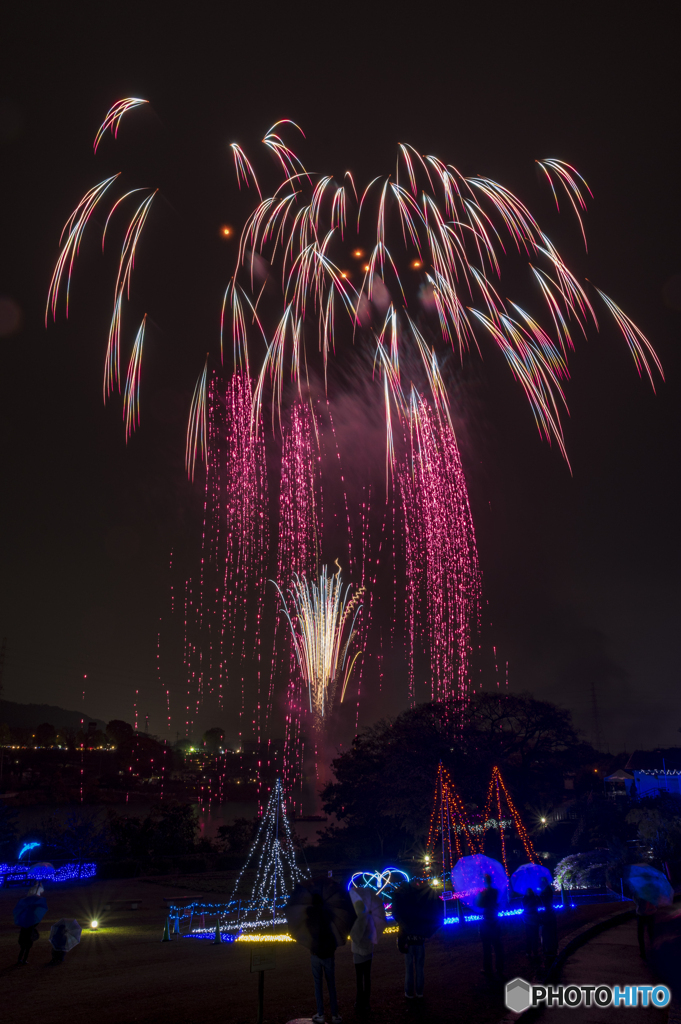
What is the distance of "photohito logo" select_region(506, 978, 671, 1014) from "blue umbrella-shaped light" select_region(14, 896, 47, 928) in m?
7.41

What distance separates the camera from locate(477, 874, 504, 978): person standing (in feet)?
30.1

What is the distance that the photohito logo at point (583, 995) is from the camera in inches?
323

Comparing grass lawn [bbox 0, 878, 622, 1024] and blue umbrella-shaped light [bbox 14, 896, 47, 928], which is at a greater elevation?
blue umbrella-shaped light [bbox 14, 896, 47, 928]

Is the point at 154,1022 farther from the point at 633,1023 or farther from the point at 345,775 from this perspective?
the point at 345,775

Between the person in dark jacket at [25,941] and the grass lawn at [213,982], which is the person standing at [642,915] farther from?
the person in dark jacket at [25,941]

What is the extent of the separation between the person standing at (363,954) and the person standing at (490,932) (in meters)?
2.10

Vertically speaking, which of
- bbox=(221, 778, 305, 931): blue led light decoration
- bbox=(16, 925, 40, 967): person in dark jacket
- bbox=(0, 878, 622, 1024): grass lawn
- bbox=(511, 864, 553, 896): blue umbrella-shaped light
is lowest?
bbox=(221, 778, 305, 931): blue led light decoration

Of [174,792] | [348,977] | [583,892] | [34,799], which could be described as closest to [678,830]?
[583,892]

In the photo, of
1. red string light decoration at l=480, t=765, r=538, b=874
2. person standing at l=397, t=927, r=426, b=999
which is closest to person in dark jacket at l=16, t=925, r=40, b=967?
person standing at l=397, t=927, r=426, b=999

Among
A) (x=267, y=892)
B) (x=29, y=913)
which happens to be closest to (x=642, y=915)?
(x=29, y=913)

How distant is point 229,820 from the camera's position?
75.4 m

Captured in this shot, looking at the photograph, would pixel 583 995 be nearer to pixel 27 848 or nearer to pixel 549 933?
pixel 549 933

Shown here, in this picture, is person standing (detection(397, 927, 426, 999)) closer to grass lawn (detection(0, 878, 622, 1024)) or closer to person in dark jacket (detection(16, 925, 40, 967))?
grass lawn (detection(0, 878, 622, 1024))

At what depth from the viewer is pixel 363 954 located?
788 centimetres
